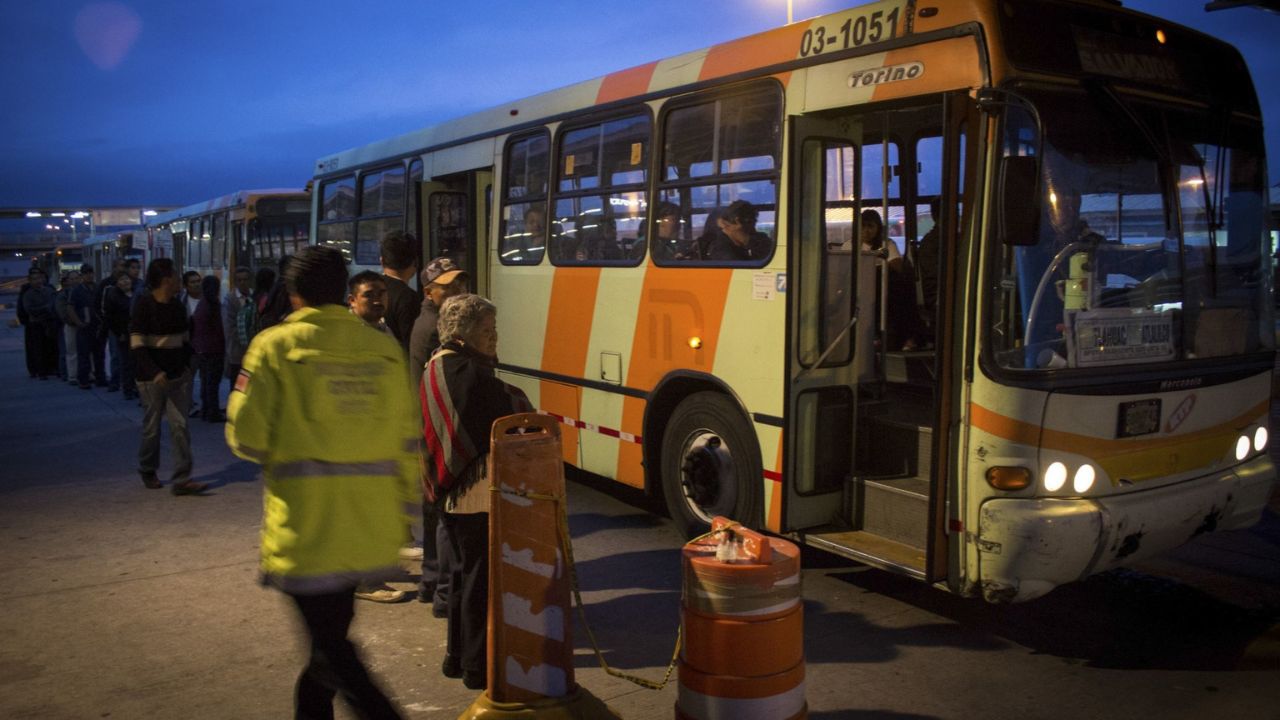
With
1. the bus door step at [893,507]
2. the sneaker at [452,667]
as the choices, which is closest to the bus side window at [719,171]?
the bus door step at [893,507]

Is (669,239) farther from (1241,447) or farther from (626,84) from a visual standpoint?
(1241,447)

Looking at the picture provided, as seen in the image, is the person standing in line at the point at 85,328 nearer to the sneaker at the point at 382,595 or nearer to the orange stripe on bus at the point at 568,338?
the orange stripe on bus at the point at 568,338

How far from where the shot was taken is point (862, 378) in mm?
6078

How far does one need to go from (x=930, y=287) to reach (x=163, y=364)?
617 cm

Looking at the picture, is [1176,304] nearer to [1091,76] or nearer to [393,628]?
[1091,76]

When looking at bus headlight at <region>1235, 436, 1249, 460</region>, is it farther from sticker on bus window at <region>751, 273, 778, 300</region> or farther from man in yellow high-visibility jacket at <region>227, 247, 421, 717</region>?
man in yellow high-visibility jacket at <region>227, 247, 421, 717</region>

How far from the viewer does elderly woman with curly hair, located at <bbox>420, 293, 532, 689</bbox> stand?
432cm

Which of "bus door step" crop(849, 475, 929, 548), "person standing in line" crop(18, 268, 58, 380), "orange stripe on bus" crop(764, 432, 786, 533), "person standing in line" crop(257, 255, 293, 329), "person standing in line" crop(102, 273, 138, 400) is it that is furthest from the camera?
"person standing in line" crop(18, 268, 58, 380)

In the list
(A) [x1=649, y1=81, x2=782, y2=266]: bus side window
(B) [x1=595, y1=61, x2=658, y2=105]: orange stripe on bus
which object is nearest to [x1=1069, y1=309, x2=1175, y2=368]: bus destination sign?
(A) [x1=649, y1=81, x2=782, y2=266]: bus side window

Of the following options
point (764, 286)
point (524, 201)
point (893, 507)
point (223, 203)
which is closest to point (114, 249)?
point (223, 203)

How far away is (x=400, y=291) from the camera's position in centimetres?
649

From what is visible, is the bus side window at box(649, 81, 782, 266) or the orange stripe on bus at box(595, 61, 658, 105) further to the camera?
the orange stripe on bus at box(595, 61, 658, 105)

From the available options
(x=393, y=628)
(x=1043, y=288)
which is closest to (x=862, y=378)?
(x=1043, y=288)

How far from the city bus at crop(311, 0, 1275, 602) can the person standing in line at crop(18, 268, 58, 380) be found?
12.9 m
